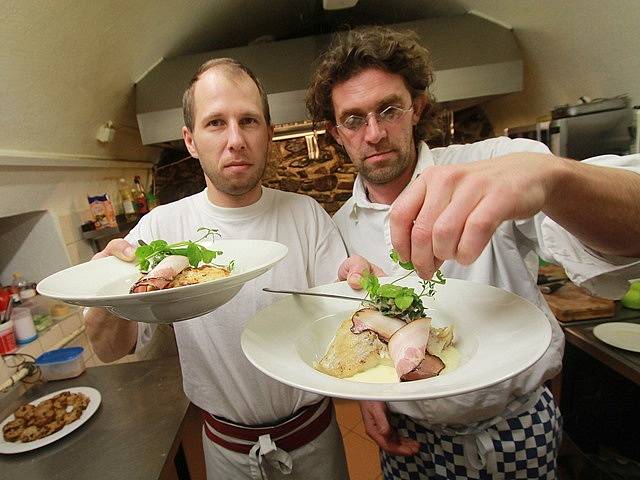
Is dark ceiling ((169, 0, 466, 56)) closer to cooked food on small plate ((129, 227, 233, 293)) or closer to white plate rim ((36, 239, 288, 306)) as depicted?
cooked food on small plate ((129, 227, 233, 293))

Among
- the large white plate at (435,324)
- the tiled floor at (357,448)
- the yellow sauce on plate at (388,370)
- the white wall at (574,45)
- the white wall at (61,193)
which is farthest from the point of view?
the tiled floor at (357,448)

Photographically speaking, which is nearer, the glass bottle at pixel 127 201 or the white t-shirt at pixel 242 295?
the white t-shirt at pixel 242 295

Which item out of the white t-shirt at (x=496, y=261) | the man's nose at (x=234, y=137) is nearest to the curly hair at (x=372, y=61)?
the white t-shirt at (x=496, y=261)

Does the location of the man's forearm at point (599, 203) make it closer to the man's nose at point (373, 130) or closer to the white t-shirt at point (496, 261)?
the white t-shirt at point (496, 261)

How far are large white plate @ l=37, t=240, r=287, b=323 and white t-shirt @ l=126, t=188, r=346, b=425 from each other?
27 centimetres

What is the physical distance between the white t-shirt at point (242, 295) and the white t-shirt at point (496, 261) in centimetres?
16

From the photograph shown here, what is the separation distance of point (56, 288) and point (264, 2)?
312cm

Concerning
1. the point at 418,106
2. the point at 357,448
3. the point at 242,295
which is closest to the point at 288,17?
the point at 418,106

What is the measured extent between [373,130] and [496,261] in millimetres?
627

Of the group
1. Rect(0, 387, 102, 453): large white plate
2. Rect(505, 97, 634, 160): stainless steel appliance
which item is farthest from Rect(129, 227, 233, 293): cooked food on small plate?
Rect(505, 97, 634, 160): stainless steel appliance

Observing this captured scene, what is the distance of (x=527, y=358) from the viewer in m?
0.50

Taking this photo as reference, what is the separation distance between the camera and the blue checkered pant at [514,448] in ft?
3.67

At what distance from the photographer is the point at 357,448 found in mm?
2943

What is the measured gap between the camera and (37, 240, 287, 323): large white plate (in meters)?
0.60
